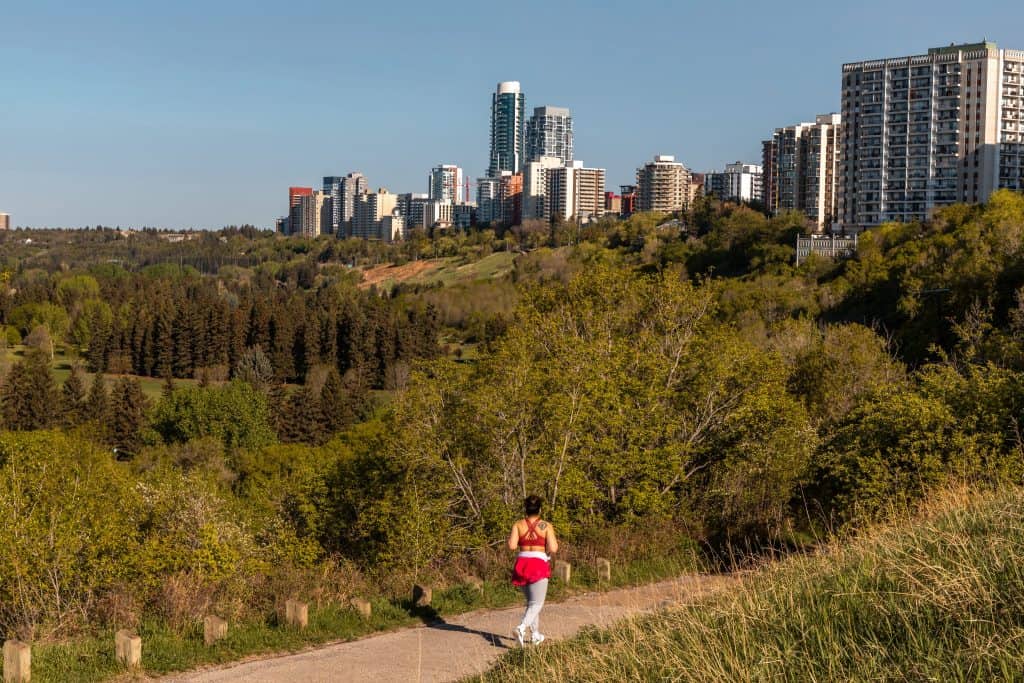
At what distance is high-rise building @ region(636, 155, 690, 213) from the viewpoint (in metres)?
173

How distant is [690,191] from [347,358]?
311 feet

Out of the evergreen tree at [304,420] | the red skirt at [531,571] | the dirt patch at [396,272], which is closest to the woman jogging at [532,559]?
the red skirt at [531,571]

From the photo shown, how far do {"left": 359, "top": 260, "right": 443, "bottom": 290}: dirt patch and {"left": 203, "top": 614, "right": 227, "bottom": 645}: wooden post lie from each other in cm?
14789

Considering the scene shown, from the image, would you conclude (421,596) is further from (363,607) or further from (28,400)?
(28,400)

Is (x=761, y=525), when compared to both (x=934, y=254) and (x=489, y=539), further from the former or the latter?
(x=934, y=254)

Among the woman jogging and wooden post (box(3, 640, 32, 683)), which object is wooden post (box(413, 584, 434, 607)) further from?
wooden post (box(3, 640, 32, 683))

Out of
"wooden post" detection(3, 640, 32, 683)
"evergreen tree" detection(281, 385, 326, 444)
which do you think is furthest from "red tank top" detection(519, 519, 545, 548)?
"evergreen tree" detection(281, 385, 326, 444)

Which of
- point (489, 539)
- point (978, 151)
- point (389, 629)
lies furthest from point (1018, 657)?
point (978, 151)

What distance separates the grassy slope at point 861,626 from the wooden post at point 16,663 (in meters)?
3.55

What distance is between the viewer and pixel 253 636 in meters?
8.84

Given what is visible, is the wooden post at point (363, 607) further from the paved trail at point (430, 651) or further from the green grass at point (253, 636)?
the paved trail at point (430, 651)

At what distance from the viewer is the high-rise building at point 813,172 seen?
4154 inches

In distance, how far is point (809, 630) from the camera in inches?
214

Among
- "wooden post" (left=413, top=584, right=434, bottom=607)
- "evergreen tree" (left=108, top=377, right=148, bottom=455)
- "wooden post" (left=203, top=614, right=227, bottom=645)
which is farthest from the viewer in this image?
"evergreen tree" (left=108, top=377, right=148, bottom=455)
